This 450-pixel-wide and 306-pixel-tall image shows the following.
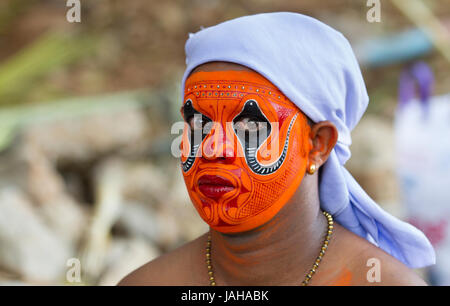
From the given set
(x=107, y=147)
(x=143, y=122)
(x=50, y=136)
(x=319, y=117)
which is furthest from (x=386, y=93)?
(x=319, y=117)

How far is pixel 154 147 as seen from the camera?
7.30 metres

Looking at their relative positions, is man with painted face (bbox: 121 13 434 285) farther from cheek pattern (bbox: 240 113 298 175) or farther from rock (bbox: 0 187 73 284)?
rock (bbox: 0 187 73 284)

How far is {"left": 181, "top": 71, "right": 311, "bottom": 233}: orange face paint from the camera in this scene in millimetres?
2363

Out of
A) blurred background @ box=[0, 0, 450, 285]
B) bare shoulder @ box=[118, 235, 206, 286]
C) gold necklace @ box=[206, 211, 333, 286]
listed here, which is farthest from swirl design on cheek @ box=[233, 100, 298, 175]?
blurred background @ box=[0, 0, 450, 285]

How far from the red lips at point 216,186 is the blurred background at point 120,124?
1.18m

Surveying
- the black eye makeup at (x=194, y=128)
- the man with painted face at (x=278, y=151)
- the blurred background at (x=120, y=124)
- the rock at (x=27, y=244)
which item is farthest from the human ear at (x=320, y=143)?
the rock at (x=27, y=244)

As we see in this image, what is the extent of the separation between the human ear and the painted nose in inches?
12.7

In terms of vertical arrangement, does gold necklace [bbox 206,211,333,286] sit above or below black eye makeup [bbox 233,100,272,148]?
below

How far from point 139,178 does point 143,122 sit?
110 cm

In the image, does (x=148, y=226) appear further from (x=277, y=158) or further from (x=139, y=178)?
(x=277, y=158)

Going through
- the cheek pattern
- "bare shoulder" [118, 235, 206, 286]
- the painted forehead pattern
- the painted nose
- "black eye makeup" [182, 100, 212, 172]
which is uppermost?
the painted forehead pattern

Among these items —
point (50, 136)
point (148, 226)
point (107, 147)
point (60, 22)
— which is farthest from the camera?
point (60, 22)

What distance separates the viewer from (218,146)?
2342 mm

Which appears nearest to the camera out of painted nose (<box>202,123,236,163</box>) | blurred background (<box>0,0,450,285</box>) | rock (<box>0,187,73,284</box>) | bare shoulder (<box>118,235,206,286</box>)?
→ painted nose (<box>202,123,236,163</box>)
